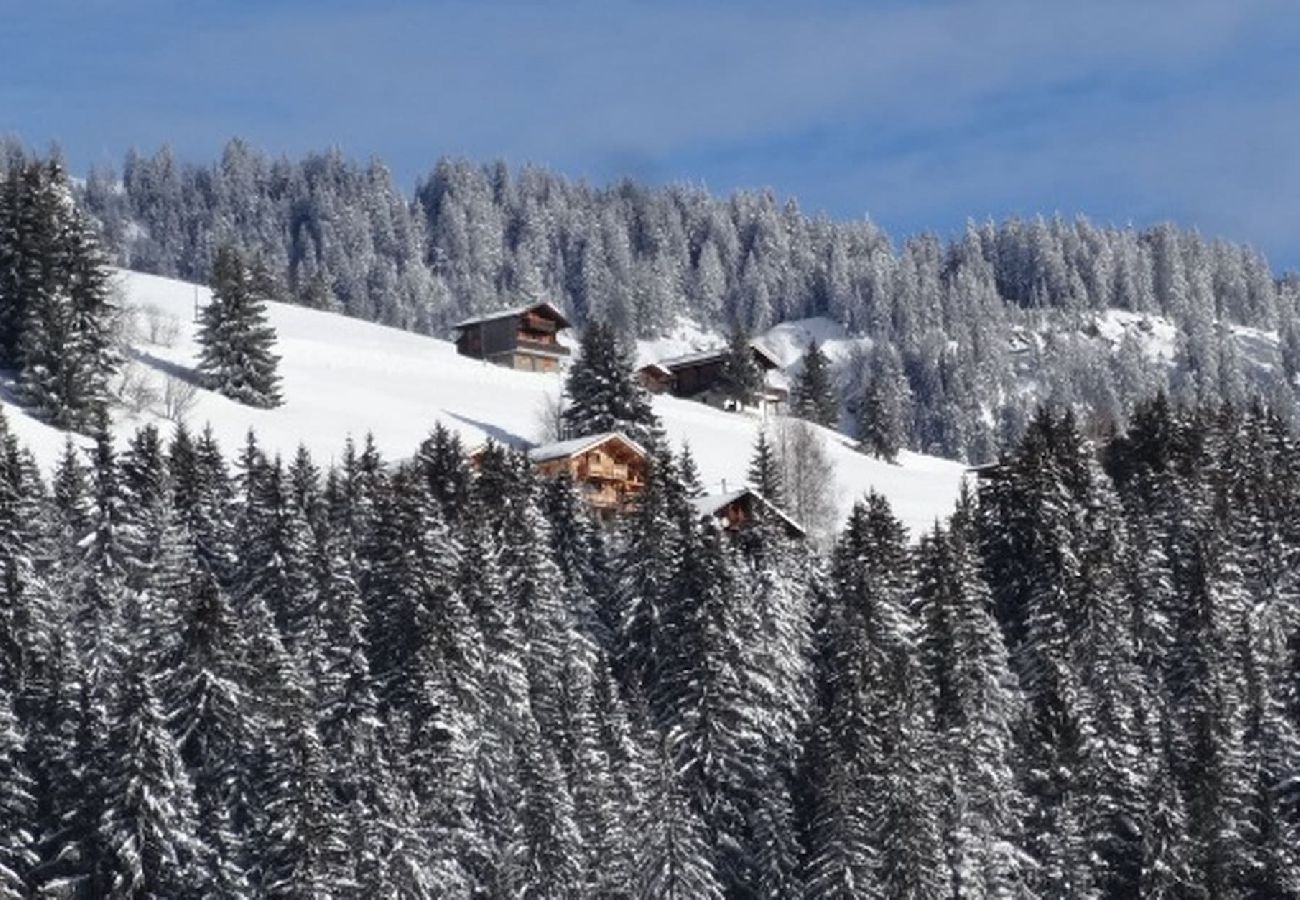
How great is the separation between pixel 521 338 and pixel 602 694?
85.2 m

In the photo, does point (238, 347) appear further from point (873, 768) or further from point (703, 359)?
point (873, 768)

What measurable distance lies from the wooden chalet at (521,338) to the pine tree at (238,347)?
1446 inches

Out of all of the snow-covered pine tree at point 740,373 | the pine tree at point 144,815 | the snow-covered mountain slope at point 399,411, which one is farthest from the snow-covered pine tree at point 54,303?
the snow-covered pine tree at point 740,373

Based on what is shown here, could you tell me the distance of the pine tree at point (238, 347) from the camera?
11306 cm

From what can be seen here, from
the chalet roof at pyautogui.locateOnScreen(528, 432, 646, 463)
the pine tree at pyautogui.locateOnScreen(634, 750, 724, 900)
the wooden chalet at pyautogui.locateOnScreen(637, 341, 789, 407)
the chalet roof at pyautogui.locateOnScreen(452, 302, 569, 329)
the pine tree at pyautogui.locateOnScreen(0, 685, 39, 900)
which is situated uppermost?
the chalet roof at pyautogui.locateOnScreen(452, 302, 569, 329)

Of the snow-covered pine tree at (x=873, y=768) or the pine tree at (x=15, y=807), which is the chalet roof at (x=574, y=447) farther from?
the pine tree at (x=15, y=807)

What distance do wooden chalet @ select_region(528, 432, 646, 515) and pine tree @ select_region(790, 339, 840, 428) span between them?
50891 millimetres

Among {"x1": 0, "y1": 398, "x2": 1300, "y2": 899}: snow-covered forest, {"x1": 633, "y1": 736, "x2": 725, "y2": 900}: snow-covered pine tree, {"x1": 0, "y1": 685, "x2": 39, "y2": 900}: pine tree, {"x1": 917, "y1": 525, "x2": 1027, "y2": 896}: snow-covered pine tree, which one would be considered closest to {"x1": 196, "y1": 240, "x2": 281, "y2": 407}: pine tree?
{"x1": 0, "y1": 398, "x2": 1300, "y2": 899}: snow-covered forest

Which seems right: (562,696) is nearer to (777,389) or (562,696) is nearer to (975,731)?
(975,731)

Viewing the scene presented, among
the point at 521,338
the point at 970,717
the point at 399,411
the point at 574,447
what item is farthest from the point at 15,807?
the point at 521,338

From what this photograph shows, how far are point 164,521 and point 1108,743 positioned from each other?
3522 centimetres

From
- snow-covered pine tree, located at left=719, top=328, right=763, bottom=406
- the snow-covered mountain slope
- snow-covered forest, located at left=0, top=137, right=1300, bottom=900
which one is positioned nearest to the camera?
snow-covered forest, located at left=0, top=137, right=1300, bottom=900

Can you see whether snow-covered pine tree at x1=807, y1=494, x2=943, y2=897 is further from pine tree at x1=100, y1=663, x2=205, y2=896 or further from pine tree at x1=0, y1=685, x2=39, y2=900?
pine tree at x1=0, y1=685, x2=39, y2=900

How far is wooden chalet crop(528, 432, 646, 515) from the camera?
102 m
